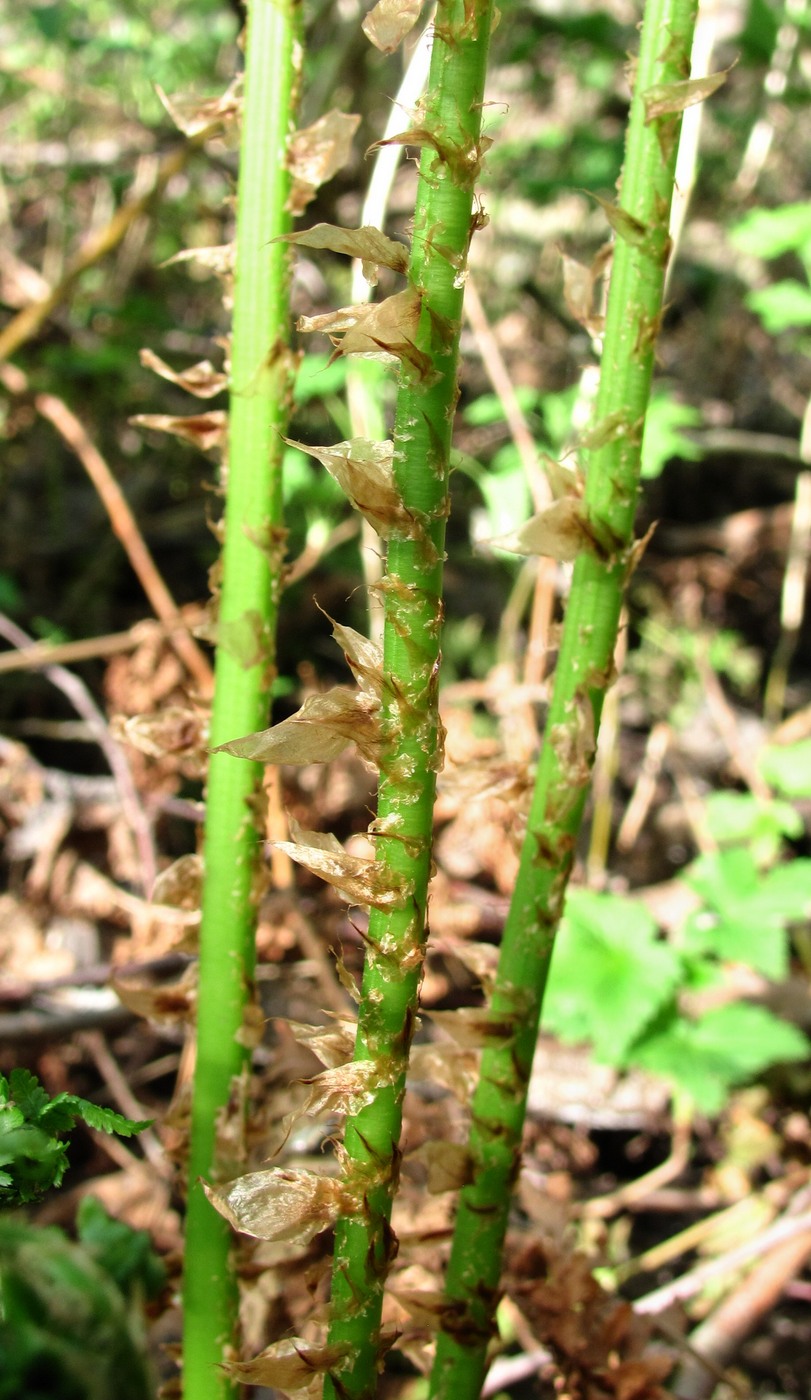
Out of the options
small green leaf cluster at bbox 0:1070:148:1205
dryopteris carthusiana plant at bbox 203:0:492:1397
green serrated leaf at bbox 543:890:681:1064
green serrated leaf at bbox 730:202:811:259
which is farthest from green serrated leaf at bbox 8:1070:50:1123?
green serrated leaf at bbox 730:202:811:259

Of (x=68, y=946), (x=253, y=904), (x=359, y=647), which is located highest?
(x=359, y=647)

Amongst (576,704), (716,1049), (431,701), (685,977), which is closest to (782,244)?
(685,977)

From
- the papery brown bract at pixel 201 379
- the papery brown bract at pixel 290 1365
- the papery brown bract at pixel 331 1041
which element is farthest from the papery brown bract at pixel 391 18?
the papery brown bract at pixel 290 1365

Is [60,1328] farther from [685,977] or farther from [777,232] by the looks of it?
[777,232]

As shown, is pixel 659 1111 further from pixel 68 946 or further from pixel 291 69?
pixel 291 69

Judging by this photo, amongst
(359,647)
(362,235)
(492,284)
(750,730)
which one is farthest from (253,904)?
(492,284)
